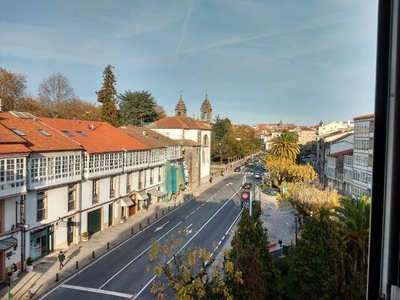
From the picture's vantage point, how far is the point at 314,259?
23.8ft

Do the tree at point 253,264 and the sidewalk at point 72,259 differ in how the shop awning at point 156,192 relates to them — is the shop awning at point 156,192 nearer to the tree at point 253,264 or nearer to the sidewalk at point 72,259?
the sidewalk at point 72,259

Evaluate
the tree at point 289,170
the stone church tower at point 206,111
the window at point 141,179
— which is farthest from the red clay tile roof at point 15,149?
the stone church tower at point 206,111

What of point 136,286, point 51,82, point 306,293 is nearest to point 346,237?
point 306,293

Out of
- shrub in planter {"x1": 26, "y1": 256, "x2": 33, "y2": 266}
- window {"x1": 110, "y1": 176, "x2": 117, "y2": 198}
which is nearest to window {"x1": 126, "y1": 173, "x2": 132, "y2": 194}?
window {"x1": 110, "y1": 176, "x2": 117, "y2": 198}

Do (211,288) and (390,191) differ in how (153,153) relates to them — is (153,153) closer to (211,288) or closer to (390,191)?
(211,288)

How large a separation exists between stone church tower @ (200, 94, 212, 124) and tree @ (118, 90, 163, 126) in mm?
8284

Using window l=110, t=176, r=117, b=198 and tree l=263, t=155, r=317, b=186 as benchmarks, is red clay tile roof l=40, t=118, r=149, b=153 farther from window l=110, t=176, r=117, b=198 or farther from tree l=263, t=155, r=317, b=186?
tree l=263, t=155, r=317, b=186

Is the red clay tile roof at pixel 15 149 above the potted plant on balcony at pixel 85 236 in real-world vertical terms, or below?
above

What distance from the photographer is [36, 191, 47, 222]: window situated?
13.5 metres

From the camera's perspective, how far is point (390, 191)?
1.32m

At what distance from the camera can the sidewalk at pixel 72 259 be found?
10883mm

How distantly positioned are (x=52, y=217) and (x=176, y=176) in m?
14.9

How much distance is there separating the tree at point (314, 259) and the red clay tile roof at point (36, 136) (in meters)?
10.4

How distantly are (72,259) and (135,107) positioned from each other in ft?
93.6
